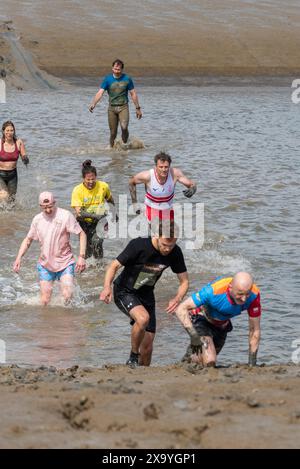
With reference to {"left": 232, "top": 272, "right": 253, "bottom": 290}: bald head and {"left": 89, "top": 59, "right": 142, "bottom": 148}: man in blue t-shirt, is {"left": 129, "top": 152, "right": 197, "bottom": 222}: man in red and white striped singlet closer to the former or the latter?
{"left": 232, "top": 272, "right": 253, "bottom": 290}: bald head

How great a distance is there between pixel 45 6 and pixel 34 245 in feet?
87.6

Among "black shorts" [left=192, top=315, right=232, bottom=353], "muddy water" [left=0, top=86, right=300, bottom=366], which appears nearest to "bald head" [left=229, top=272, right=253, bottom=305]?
"black shorts" [left=192, top=315, right=232, bottom=353]

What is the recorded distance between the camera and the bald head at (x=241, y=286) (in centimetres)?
934

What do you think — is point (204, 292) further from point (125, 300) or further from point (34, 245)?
point (34, 245)

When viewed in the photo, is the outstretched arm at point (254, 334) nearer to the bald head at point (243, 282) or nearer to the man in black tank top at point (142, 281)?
the bald head at point (243, 282)

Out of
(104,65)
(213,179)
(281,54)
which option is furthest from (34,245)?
(281,54)

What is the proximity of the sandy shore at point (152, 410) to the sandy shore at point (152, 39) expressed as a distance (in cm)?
2626

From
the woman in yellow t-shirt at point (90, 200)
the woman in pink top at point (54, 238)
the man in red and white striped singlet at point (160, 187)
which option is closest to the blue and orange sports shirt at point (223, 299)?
the woman in pink top at point (54, 238)

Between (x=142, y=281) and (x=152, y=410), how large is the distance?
9.35 ft

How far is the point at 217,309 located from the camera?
9.92m

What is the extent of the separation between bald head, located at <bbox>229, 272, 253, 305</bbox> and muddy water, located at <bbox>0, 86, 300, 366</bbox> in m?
2.07

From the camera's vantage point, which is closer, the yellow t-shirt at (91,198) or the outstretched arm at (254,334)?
the outstretched arm at (254,334)

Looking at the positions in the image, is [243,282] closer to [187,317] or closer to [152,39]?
[187,317]

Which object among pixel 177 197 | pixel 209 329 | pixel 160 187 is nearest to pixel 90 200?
pixel 160 187
